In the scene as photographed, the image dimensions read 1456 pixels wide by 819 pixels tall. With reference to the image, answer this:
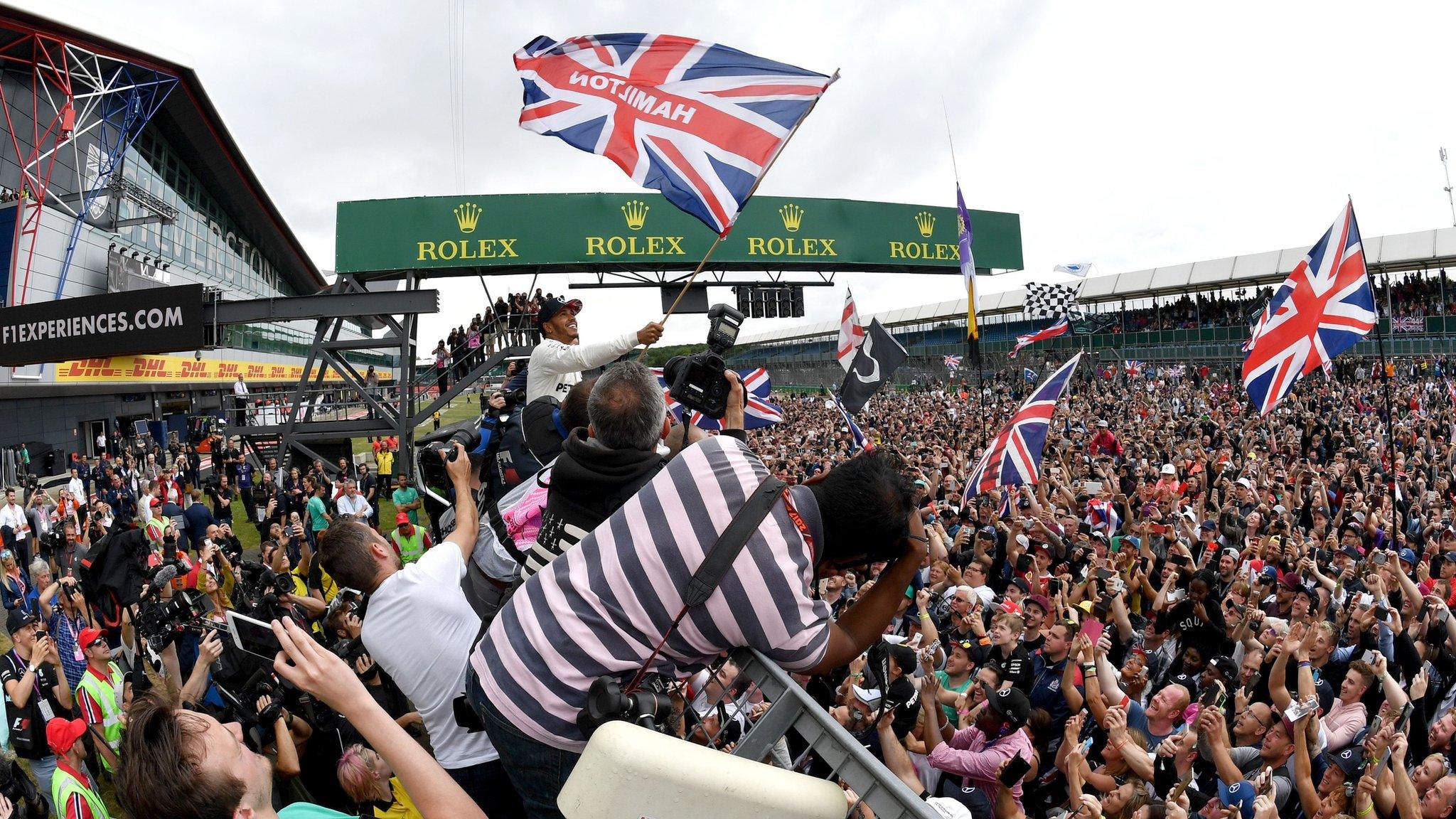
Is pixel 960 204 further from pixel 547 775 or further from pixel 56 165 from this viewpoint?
pixel 56 165

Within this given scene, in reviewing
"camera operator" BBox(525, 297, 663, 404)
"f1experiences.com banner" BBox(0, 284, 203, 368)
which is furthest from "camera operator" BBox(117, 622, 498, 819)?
"f1experiences.com banner" BBox(0, 284, 203, 368)

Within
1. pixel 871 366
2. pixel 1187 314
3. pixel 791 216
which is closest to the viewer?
pixel 871 366

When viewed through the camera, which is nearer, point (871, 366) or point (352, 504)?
point (352, 504)

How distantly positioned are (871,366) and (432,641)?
10573 mm

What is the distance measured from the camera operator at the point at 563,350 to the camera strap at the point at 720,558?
2.02 metres

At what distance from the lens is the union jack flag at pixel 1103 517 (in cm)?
1019

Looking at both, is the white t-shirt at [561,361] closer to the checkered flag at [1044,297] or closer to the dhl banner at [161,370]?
the dhl banner at [161,370]

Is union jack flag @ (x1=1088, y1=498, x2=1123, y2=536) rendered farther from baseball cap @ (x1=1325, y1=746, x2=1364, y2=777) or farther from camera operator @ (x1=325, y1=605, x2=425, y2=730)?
camera operator @ (x1=325, y1=605, x2=425, y2=730)

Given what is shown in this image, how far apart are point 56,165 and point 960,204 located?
29.0 meters

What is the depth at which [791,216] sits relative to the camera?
1934 cm

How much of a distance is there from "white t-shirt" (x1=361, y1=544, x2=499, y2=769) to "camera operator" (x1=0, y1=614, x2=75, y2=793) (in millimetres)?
4303

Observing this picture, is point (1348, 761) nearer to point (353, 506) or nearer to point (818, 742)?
point (818, 742)

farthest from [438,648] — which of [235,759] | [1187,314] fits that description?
[1187,314]

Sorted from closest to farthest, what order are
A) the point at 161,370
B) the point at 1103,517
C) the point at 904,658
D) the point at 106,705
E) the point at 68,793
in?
the point at 68,793
the point at 904,658
the point at 106,705
the point at 1103,517
the point at 161,370
